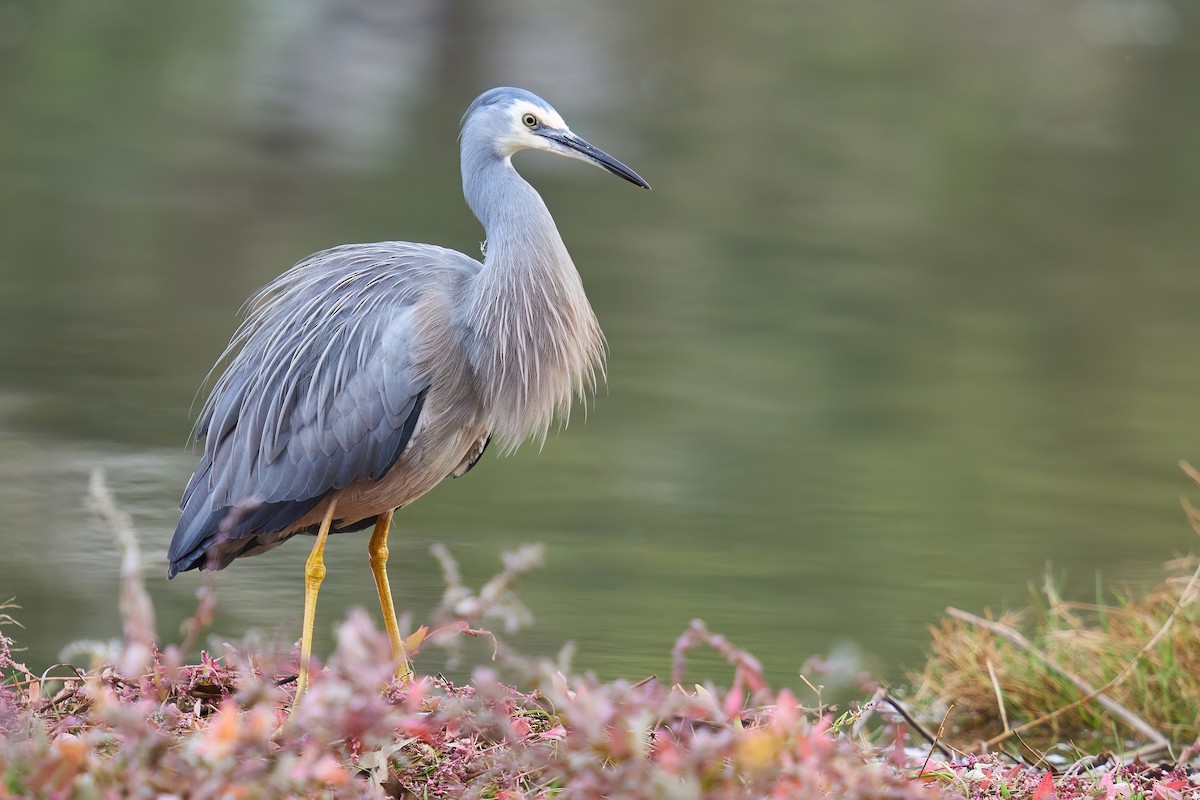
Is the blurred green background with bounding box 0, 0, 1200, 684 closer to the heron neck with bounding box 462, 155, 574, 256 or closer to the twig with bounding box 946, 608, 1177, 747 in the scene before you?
the twig with bounding box 946, 608, 1177, 747

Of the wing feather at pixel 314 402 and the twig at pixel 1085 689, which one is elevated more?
the wing feather at pixel 314 402

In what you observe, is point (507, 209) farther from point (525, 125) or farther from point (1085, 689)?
point (1085, 689)

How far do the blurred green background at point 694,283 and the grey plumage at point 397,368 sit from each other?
4.02 feet

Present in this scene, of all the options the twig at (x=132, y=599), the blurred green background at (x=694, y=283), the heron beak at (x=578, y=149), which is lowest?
the blurred green background at (x=694, y=283)

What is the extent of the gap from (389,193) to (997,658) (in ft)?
30.8

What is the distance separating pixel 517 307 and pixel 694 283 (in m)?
7.50

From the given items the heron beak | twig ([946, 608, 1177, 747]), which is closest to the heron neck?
→ the heron beak

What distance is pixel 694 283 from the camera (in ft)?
39.4

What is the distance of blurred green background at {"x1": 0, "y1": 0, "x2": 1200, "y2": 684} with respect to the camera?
682 cm

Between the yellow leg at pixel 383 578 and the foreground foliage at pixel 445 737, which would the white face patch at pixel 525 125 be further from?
the foreground foliage at pixel 445 737

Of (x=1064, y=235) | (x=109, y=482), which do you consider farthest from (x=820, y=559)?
(x=1064, y=235)

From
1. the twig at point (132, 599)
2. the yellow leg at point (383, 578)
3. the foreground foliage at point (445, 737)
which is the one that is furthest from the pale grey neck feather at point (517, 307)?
the twig at point (132, 599)

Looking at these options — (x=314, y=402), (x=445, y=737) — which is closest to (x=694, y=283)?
(x=314, y=402)

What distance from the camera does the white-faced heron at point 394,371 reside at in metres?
4.45
